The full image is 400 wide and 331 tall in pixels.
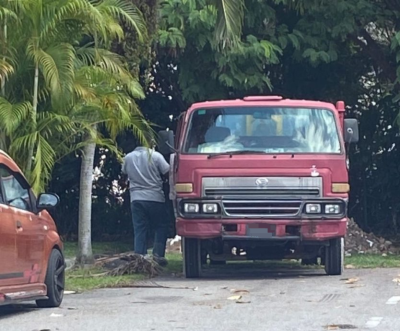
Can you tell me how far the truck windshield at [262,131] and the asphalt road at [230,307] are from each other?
5.94 ft

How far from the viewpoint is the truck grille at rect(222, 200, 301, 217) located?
14.4m

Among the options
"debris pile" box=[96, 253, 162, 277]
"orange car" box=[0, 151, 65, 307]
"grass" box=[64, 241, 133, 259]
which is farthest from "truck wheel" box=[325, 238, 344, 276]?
"grass" box=[64, 241, 133, 259]

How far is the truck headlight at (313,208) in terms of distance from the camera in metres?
14.4

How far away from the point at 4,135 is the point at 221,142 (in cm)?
294

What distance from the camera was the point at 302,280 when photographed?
14.6 metres

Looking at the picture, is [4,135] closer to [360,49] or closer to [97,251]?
[97,251]

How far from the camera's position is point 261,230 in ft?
47.1

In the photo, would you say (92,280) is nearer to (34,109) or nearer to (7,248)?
(34,109)

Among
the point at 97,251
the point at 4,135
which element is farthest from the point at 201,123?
the point at 97,251

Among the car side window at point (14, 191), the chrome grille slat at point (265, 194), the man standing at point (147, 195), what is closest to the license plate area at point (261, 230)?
the chrome grille slat at point (265, 194)

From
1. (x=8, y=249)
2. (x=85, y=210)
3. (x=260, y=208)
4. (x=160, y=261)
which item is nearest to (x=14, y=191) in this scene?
(x=8, y=249)

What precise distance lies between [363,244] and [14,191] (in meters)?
9.71

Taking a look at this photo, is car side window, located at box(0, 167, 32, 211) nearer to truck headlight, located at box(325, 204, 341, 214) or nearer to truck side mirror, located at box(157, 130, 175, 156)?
truck side mirror, located at box(157, 130, 175, 156)

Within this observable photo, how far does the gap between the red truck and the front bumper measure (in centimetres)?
1
